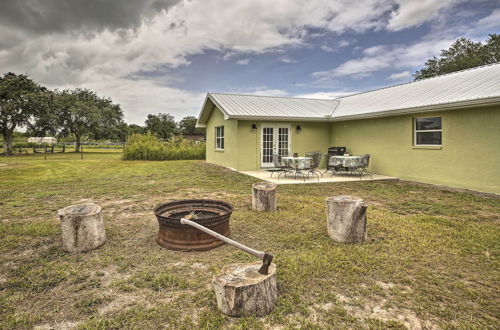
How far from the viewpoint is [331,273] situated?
2.94 m

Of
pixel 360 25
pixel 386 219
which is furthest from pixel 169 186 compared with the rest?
pixel 360 25

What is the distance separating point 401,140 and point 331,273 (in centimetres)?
830

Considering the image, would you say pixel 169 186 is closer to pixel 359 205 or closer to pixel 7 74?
pixel 359 205

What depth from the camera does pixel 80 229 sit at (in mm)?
3504

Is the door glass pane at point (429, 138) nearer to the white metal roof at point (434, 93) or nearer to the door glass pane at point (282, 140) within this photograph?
the white metal roof at point (434, 93)

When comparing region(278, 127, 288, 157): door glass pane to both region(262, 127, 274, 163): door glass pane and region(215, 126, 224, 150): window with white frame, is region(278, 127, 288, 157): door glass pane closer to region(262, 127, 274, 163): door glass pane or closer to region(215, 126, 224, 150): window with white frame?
region(262, 127, 274, 163): door glass pane

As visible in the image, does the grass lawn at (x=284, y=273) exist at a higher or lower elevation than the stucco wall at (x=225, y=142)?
lower

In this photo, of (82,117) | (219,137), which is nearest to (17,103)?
(82,117)

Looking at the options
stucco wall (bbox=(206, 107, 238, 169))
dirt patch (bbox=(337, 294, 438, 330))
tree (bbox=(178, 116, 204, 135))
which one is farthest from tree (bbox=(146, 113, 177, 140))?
dirt patch (bbox=(337, 294, 438, 330))

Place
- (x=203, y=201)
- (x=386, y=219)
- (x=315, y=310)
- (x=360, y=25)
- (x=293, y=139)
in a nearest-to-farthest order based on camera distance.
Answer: (x=315, y=310) → (x=203, y=201) → (x=386, y=219) → (x=293, y=139) → (x=360, y=25)

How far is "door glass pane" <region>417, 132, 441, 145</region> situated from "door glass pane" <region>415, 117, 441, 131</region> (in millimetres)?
187

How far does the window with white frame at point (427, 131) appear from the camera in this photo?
8.56 metres

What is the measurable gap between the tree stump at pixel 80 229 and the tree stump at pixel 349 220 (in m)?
3.16

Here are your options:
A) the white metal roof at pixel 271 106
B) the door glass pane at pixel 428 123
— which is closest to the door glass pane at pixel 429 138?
the door glass pane at pixel 428 123
